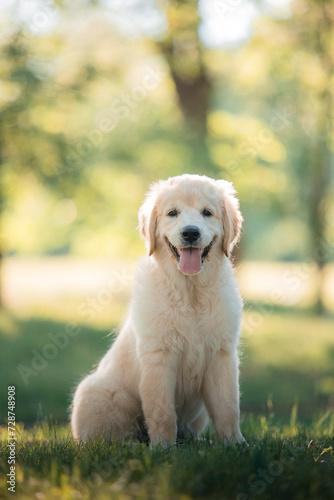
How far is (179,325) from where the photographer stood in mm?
3916

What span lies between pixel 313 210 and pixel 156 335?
1123cm

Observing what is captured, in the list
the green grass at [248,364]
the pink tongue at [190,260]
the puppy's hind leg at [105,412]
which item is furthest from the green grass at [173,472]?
the green grass at [248,364]

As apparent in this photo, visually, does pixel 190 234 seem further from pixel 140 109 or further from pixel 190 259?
pixel 140 109

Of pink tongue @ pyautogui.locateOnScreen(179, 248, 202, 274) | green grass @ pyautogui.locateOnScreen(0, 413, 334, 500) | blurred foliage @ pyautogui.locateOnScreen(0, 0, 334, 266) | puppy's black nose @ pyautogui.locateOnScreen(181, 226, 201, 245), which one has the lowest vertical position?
green grass @ pyautogui.locateOnScreen(0, 413, 334, 500)

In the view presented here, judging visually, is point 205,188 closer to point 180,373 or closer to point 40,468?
point 180,373

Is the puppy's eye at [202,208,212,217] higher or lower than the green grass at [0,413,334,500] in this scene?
higher

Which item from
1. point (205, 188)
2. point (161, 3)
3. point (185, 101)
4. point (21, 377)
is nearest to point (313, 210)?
point (185, 101)

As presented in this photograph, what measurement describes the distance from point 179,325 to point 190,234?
2.07 feet

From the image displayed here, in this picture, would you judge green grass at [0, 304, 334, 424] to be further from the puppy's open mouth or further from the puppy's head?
the puppy's open mouth

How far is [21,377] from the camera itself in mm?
8484

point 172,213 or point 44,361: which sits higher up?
point 172,213

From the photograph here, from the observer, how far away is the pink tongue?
12.7 feet

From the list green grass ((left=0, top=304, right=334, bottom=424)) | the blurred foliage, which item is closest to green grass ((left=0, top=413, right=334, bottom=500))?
green grass ((left=0, top=304, right=334, bottom=424))

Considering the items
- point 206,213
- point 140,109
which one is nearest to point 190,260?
point 206,213
